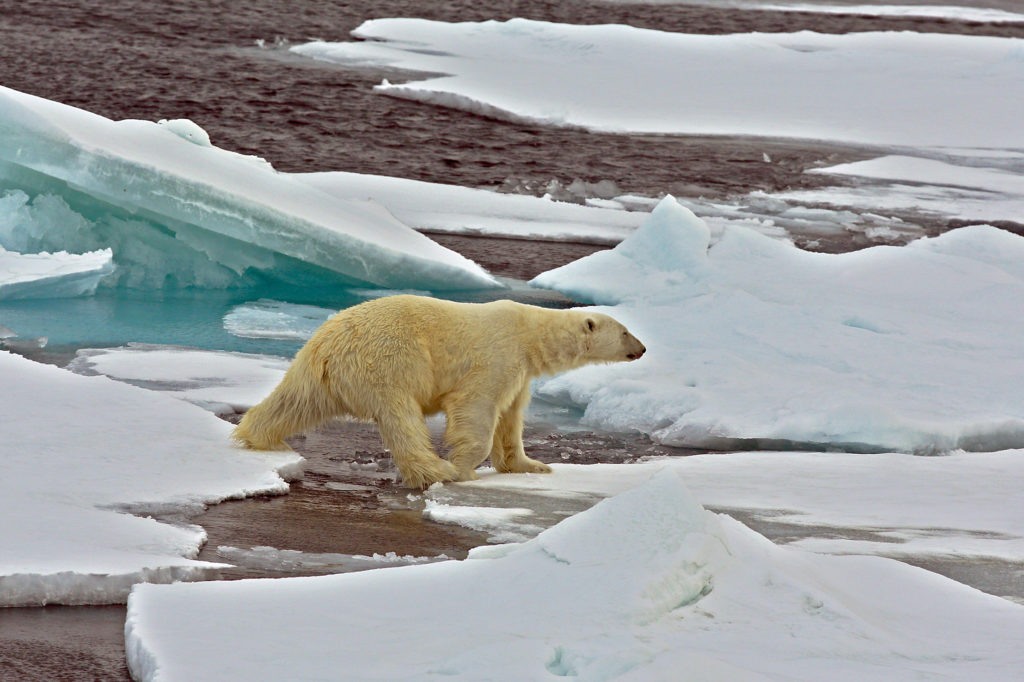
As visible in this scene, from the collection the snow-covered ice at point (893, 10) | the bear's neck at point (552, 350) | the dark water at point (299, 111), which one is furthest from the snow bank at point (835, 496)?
the snow-covered ice at point (893, 10)

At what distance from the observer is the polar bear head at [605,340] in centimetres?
535

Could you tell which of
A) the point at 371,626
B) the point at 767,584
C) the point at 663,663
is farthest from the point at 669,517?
the point at 371,626

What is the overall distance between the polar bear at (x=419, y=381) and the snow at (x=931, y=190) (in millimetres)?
7009

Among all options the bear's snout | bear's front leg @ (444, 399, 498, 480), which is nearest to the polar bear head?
the bear's snout

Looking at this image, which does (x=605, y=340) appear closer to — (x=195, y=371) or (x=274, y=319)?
(x=195, y=371)

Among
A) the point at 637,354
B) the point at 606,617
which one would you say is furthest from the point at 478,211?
the point at 606,617

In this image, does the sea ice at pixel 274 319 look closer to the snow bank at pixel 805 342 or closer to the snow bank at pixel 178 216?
the snow bank at pixel 178 216

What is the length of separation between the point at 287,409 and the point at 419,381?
1.73 ft

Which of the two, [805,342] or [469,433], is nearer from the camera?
[469,433]

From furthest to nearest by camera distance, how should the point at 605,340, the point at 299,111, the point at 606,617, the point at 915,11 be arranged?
the point at 915,11 → the point at 299,111 → the point at 605,340 → the point at 606,617

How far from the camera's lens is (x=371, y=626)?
3.05 meters

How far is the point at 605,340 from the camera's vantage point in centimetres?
538

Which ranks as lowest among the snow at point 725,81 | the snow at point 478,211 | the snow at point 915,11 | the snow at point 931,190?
the snow at point 478,211

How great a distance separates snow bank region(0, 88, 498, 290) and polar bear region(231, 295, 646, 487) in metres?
2.85
